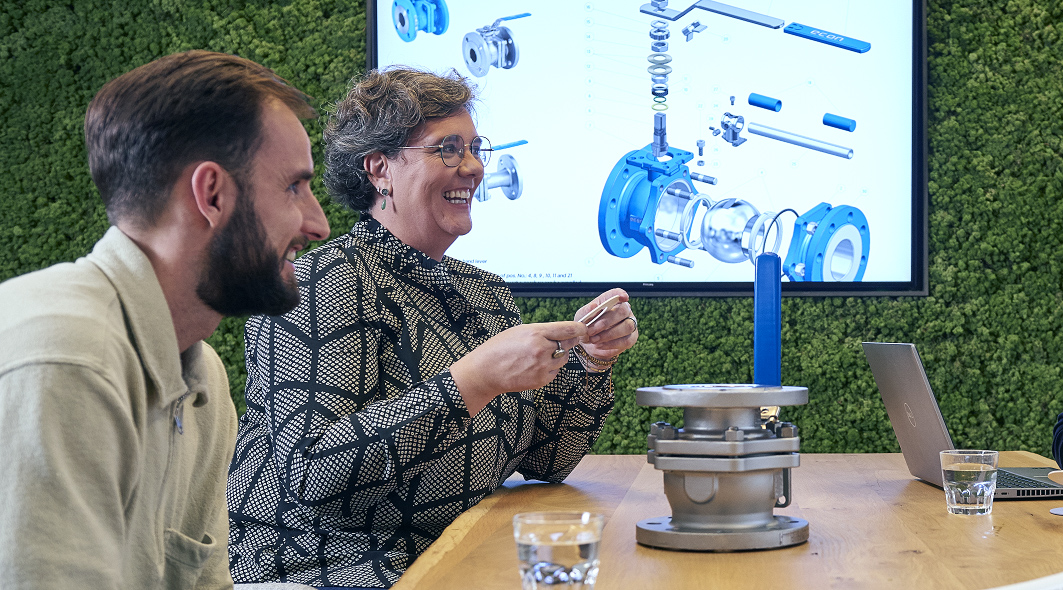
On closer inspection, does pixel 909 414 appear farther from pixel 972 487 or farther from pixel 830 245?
pixel 830 245

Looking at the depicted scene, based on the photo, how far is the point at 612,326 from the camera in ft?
5.13

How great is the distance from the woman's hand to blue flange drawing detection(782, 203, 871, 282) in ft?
5.55

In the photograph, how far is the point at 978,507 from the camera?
128 cm

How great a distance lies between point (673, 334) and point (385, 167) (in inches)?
54.9

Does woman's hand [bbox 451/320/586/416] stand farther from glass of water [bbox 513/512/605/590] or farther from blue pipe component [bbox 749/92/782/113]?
blue pipe component [bbox 749/92/782/113]

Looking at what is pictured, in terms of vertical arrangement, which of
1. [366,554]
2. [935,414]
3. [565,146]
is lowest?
[366,554]

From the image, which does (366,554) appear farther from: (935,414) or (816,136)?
(816,136)

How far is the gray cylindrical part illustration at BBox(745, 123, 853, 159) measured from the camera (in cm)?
285

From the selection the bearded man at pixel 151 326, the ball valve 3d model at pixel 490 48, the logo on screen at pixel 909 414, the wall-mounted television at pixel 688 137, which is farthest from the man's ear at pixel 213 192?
the ball valve 3d model at pixel 490 48

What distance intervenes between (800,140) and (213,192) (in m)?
2.23

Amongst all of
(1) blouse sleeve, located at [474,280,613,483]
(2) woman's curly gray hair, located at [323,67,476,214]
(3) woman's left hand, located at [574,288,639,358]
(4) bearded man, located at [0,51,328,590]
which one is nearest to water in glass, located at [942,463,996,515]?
(3) woman's left hand, located at [574,288,639,358]

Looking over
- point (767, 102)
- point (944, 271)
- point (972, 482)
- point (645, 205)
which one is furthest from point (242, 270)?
point (944, 271)

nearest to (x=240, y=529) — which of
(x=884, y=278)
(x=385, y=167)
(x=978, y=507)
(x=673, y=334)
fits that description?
(x=385, y=167)

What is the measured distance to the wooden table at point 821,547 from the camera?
0.93m
